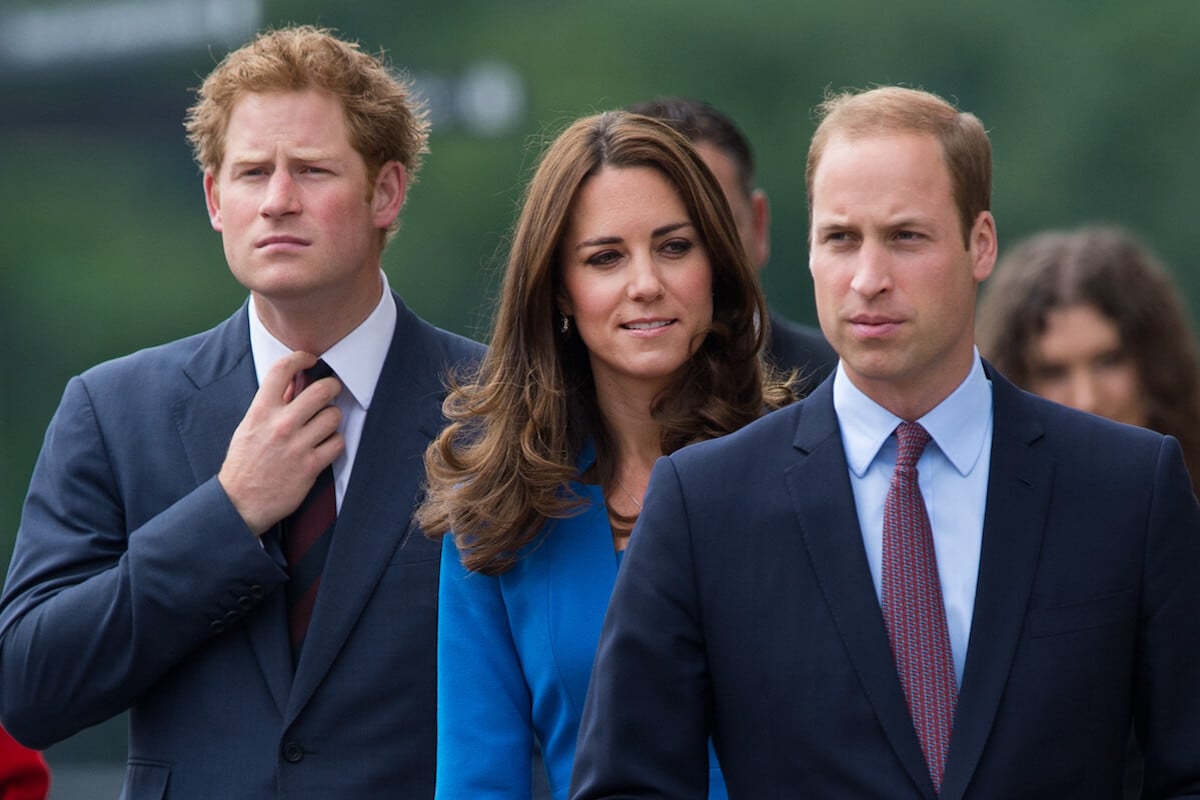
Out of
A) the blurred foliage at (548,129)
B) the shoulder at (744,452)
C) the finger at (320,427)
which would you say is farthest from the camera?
the blurred foliage at (548,129)

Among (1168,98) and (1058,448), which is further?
(1168,98)

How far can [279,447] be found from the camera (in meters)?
3.30

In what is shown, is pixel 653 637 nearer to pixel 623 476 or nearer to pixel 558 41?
pixel 623 476

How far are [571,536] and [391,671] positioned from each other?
1.30 ft

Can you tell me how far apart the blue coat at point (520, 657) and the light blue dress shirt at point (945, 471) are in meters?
0.62

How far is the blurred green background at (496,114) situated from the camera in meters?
6.70

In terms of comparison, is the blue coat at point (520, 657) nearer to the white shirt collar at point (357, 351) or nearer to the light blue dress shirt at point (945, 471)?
the white shirt collar at point (357, 351)

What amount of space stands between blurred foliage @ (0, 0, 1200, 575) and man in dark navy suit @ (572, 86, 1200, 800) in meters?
3.98

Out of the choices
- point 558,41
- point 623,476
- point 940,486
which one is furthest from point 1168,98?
point 940,486

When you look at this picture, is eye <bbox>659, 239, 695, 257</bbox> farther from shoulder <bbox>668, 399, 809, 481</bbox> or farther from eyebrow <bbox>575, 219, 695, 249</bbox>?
shoulder <bbox>668, 399, 809, 481</bbox>

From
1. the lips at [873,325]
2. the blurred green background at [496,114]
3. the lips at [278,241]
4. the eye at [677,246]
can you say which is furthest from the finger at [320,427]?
the blurred green background at [496,114]

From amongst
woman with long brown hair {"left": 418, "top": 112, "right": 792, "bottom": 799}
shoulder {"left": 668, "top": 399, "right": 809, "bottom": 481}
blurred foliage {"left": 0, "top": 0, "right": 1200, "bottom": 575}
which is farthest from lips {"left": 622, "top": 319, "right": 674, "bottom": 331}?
blurred foliage {"left": 0, "top": 0, "right": 1200, "bottom": 575}

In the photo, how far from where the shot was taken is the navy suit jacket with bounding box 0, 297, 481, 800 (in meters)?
3.21

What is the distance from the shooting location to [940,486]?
2.57 meters
